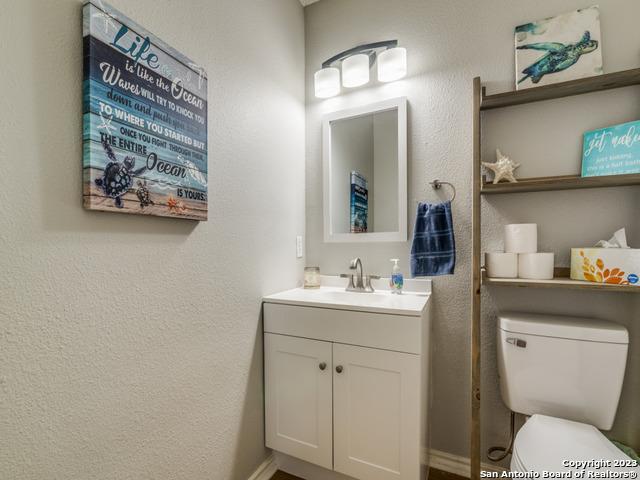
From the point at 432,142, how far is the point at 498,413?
1375 mm

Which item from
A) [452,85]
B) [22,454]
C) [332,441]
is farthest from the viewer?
[452,85]

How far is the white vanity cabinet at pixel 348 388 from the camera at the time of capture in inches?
47.2

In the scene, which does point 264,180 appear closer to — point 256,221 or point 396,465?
point 256,221

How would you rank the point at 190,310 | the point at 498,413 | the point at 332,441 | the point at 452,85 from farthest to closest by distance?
the point at 452,85, the point at 498,413, the point at 332,441, the point at 190,310

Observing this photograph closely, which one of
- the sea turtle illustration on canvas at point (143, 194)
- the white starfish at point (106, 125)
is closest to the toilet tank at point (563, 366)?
the sea turtle illustration on canvas at point (143, 194)

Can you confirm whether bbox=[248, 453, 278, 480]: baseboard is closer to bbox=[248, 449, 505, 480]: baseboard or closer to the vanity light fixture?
bbox=[248, 449, 505, 480]: baseboard

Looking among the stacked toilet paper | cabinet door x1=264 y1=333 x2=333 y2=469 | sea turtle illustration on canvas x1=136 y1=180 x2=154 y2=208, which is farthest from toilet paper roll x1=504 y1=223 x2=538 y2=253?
sea turtle illustration on canvas x1=136 y1=180 x2=154 y2=208

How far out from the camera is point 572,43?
4.25ft

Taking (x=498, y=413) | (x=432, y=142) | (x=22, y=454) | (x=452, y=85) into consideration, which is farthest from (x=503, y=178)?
(x=22, y=454)

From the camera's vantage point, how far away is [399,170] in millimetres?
1646

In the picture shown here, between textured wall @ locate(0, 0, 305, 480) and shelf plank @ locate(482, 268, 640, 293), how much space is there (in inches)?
41.3

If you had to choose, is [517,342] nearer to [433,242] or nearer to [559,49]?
[433,242]

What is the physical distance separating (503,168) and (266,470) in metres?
1.82

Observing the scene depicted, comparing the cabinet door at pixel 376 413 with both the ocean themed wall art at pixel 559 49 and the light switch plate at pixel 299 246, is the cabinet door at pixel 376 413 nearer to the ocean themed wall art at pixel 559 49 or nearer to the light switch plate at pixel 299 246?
the light switch plate at pixel 299 246
